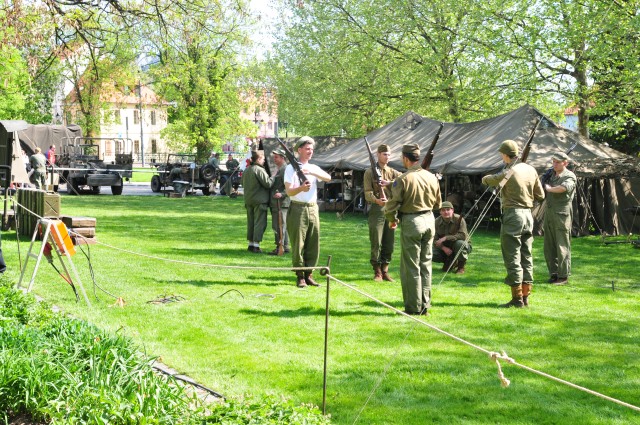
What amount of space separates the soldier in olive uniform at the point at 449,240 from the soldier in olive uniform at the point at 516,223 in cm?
257

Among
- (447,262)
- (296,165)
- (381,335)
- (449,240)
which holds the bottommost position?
(381,335)

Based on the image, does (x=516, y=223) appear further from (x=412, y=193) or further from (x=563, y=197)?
(x=563, y=197)

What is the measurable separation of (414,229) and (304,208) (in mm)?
1937

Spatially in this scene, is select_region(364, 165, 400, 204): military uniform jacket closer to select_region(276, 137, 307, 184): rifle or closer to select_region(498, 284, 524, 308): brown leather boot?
select_region(276, 137, 307, 184): rifle

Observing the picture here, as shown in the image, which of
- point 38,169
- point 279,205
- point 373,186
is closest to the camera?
point 373,186

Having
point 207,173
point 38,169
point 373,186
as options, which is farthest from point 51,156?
point 373,186

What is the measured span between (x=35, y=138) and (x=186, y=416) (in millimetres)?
32280

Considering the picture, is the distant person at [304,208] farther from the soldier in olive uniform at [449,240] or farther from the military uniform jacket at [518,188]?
the soldier in olive uniform at [449,240]

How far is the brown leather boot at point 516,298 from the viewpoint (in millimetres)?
9258

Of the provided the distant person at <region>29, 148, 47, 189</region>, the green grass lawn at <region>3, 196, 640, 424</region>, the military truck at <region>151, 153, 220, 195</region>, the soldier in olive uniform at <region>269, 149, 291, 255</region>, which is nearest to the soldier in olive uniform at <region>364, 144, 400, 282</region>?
the green grass lawn at <region>3, 196, 640, 424</region>

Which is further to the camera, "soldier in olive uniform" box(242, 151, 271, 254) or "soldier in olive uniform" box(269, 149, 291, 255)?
"soldier in olive uniform" box(242, 151, 271, 254)

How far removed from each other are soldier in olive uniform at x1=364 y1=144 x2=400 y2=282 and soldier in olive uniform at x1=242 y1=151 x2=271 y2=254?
11.7 feet

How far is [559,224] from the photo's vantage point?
11.3 m

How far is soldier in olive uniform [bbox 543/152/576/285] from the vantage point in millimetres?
11242
